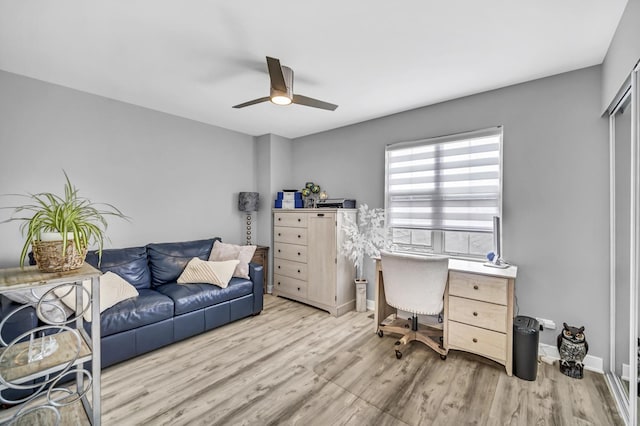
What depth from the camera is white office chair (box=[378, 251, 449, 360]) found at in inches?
97.7

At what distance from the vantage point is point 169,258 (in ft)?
10.9

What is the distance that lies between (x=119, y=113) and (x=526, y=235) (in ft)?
15.0

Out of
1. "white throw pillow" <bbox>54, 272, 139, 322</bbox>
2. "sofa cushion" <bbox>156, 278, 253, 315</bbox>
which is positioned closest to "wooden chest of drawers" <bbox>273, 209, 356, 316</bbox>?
"sofa cushion" <bbox>156, 278, 253, 315</bbox>

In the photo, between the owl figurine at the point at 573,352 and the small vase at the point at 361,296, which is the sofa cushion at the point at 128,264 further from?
the owl figurine at the point at 573,352

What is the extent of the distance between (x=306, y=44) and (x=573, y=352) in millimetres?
3268

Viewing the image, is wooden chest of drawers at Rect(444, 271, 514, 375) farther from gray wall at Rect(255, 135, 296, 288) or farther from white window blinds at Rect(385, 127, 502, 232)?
gray wall at Rect(255, 135, 296, 288)

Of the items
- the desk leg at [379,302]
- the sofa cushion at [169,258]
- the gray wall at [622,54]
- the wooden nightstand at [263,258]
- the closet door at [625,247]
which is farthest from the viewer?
the wooden nightstand at [263,258]

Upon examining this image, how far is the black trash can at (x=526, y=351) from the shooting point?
222 cm

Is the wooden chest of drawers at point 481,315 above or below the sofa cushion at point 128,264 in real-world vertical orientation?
below

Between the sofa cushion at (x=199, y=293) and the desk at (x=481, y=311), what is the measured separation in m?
2.28

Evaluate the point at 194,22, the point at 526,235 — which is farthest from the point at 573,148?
the point at 194,22

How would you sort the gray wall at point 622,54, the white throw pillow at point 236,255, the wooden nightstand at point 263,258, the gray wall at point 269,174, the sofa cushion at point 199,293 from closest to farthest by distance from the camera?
the gray wall at point 622,54
the sofa cushion at point 199,293
the white throw pillow at point 236,255
the wooden nightstand at point 263,258
the gray wall at point 269,174

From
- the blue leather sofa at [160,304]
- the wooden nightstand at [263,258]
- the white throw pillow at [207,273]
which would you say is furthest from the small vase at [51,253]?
the wooden nightstand at [263,258]

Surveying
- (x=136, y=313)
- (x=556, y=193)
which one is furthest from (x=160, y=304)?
(x=556, y=193)
